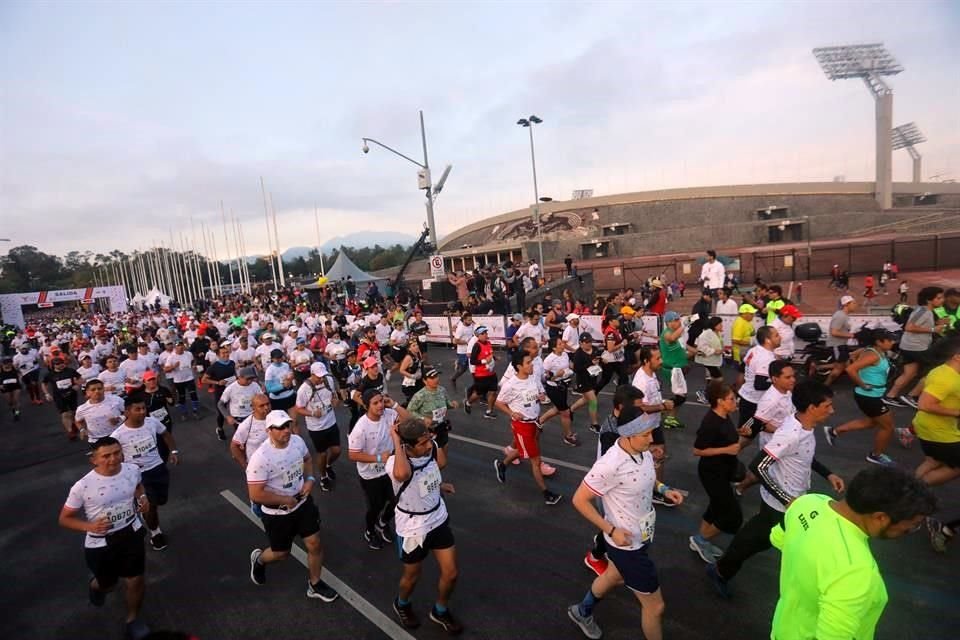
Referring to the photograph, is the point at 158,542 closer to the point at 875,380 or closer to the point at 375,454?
the point at 375,454

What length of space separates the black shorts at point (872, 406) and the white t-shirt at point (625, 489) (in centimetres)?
434

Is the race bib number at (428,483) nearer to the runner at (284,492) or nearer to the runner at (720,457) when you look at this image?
the runner at (284,492)

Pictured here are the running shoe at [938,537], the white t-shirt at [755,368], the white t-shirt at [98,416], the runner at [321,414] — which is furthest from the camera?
the white t-shirt at [98,416]

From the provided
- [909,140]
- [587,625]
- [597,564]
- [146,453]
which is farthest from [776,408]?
[909,140]

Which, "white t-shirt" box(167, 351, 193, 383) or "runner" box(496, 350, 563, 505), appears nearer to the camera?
"runner" box(496, 350, 563, 505)

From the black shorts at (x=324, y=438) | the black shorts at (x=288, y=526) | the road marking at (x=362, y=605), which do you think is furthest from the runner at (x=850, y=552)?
the black shorts at (x=324, y=438)

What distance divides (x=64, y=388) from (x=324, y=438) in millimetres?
8127

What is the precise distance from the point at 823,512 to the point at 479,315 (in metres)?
15.4

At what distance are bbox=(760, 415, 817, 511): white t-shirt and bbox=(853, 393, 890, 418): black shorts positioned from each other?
306 cm

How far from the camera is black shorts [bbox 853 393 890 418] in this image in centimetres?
584

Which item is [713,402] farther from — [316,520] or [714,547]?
[316,520]

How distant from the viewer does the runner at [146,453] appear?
17.8 ft

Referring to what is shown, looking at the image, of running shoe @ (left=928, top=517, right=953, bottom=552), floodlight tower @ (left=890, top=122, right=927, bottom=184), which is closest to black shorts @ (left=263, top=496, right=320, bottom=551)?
running shoe @ (left=928, top=517, right=953, bottom=552)

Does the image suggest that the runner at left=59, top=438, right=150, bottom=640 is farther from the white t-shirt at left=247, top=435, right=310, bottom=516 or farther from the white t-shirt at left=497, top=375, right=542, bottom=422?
the white t-shirt at left=497, top=375, right=542, bottom=422
